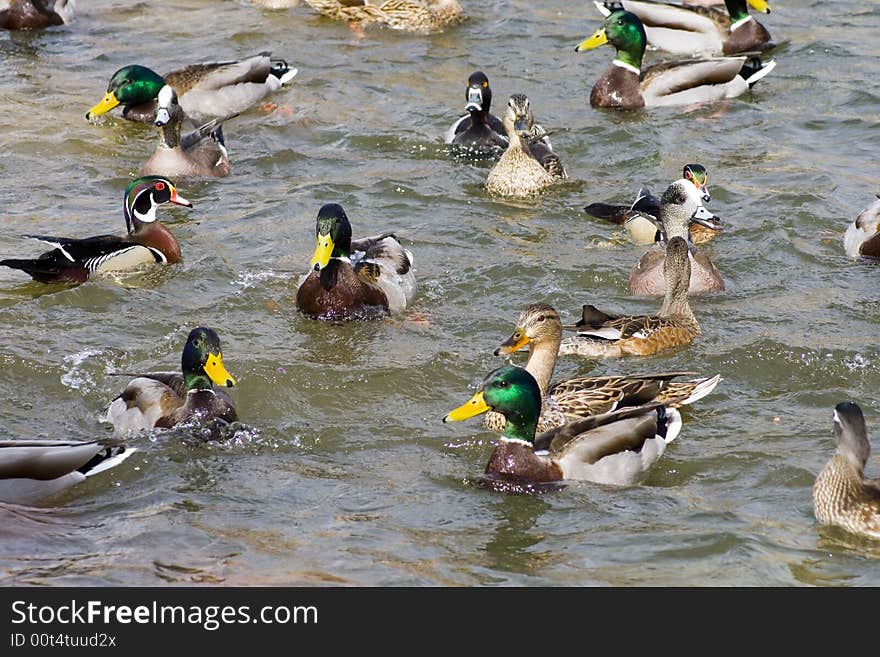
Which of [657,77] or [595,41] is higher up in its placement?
[595,41]

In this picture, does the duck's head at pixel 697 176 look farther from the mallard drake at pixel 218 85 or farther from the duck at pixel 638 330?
the mallard drake at pixel 218 85

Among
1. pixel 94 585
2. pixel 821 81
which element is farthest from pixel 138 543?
→ pixel 821 81

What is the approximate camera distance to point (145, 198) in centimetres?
1107

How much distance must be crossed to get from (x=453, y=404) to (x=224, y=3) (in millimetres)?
10266

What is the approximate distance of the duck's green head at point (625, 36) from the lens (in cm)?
1466

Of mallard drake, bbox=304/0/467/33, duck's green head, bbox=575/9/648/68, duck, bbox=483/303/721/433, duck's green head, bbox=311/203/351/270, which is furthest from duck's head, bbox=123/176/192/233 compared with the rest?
mallard drake, bbox=304/0/467/33

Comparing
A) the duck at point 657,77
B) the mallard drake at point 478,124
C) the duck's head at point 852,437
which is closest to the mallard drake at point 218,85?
the mallard drake at point 478,124

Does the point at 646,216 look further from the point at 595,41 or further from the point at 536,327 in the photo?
the point at 595,41

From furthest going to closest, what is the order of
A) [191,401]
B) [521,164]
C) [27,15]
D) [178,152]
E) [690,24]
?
[27,15] < [690,24] < [178,152] < [521,164] < [191,401]

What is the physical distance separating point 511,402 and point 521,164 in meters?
4.82

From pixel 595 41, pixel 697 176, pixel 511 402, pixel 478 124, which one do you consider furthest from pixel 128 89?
pixel 511 402

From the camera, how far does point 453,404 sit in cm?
862

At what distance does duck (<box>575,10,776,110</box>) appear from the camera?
14352mm

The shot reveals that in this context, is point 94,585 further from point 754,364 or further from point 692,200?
point 692,200
